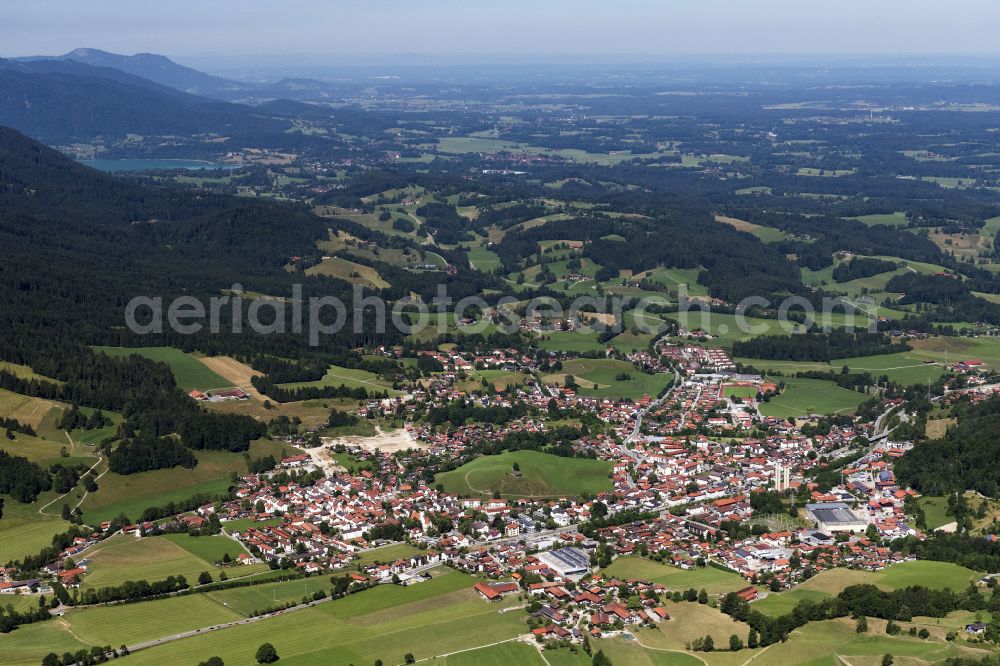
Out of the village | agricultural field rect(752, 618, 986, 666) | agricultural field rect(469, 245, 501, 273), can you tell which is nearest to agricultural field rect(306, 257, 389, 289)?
agricultural field rect(469, 245, 501, 273)

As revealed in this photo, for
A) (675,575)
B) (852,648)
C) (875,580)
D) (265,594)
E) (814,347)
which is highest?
(852,648)

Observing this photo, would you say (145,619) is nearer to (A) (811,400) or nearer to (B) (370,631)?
(B) (370,631)

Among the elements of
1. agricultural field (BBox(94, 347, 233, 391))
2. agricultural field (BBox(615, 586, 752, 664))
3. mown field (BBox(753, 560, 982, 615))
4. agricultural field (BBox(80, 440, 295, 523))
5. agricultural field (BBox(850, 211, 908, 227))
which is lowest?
agricultural field (BBox(80, 440, 295, 523))

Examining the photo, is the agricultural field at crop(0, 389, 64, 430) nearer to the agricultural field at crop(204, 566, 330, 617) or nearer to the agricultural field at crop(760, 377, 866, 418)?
the agricultural field at crop(204, 566, 330, 617)

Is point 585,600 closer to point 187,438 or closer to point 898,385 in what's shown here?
point 187,438

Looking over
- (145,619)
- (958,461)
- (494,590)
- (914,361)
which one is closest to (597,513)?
(494,590)

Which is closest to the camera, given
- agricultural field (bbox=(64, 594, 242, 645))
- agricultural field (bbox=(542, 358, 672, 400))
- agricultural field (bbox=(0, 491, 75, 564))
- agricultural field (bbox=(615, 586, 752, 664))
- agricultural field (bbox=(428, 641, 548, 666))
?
agricultural field (bbox=(428, 641, 548, 666))

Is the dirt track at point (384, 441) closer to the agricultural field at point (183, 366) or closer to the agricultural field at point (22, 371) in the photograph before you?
the agricultural field at point (183, 366)
